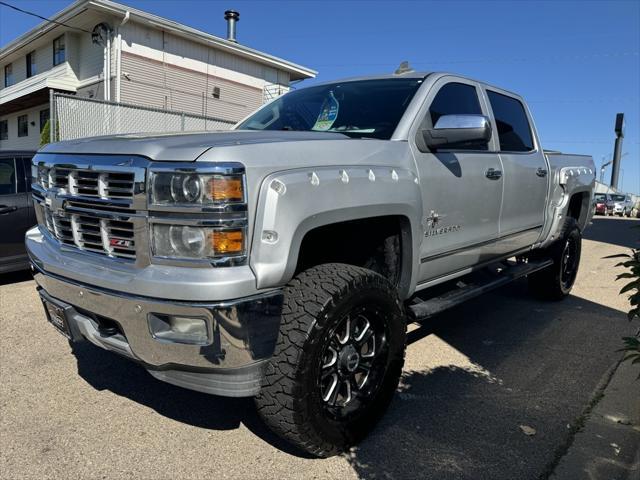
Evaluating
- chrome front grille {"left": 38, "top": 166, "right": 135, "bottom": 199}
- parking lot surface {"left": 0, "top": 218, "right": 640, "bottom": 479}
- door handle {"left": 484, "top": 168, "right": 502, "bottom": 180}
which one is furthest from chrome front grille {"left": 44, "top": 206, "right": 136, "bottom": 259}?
door handle {"left": 484, "top": 168, "right": 502, "bottom": 180}

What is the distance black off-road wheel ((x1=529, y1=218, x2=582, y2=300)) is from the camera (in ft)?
17.8

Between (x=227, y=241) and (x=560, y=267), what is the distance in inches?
180

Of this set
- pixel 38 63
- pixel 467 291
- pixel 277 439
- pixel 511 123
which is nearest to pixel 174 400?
pixel 277 439

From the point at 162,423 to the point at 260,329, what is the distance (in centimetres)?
116

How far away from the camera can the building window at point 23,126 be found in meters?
23.6

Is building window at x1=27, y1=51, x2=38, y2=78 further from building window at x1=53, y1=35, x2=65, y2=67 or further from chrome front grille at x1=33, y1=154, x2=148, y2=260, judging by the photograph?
chrome front grille at x1=33, y1=154, x2=148, y2=260

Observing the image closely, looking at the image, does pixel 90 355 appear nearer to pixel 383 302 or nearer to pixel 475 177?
pixel 383 302

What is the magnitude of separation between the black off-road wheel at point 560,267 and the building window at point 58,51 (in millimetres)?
19513

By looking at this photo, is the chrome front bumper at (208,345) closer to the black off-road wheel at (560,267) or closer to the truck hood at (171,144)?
the truck hood at (171,144)

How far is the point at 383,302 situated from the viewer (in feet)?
8.78

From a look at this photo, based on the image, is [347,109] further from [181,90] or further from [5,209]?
[181,90]

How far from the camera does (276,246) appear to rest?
2.17 meters

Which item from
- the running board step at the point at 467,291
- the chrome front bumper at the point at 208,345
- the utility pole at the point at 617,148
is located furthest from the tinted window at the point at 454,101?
the utility pole at the point at 617,148

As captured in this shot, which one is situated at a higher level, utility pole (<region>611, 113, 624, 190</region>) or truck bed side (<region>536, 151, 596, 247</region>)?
utility pole (<region>611, 113, 624, 190</region>)
